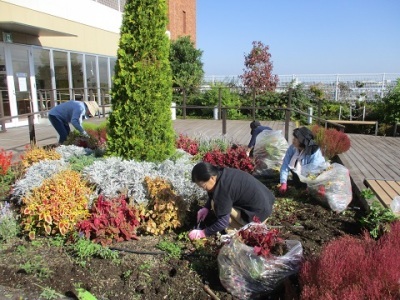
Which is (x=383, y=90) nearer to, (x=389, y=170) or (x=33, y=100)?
(x=389, y=170)

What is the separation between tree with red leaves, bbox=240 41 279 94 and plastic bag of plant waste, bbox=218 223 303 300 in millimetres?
14687

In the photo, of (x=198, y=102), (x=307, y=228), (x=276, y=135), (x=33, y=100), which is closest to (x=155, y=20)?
(x=276, y=135)

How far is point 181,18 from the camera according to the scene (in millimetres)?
21422

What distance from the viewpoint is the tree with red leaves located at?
16.6 m

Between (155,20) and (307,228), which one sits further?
(155,20)

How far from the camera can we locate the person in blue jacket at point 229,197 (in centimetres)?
299

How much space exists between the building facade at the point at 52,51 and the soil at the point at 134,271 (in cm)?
660

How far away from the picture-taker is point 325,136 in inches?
253

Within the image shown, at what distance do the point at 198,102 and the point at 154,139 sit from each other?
11.3 meters

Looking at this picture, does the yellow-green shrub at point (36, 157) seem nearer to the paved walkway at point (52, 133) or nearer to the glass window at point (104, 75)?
the paved walkway at point (52, 133)

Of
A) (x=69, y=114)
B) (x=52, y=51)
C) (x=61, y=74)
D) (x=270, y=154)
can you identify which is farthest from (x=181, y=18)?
(x=270, y=154)

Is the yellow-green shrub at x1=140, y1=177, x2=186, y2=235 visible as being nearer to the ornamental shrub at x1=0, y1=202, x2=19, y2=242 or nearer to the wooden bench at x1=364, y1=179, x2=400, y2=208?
the ornamental shrub at x1=0, y1=202, x2=19, y2=242

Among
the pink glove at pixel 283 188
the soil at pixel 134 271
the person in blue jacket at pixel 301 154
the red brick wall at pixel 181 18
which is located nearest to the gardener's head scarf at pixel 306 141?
the person in blue jacket at pixel 301 154

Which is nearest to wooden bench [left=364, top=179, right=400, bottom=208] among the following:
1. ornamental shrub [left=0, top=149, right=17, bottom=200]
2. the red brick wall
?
ornamental shrub [left=0, top=149, right=17, bottom=200]
